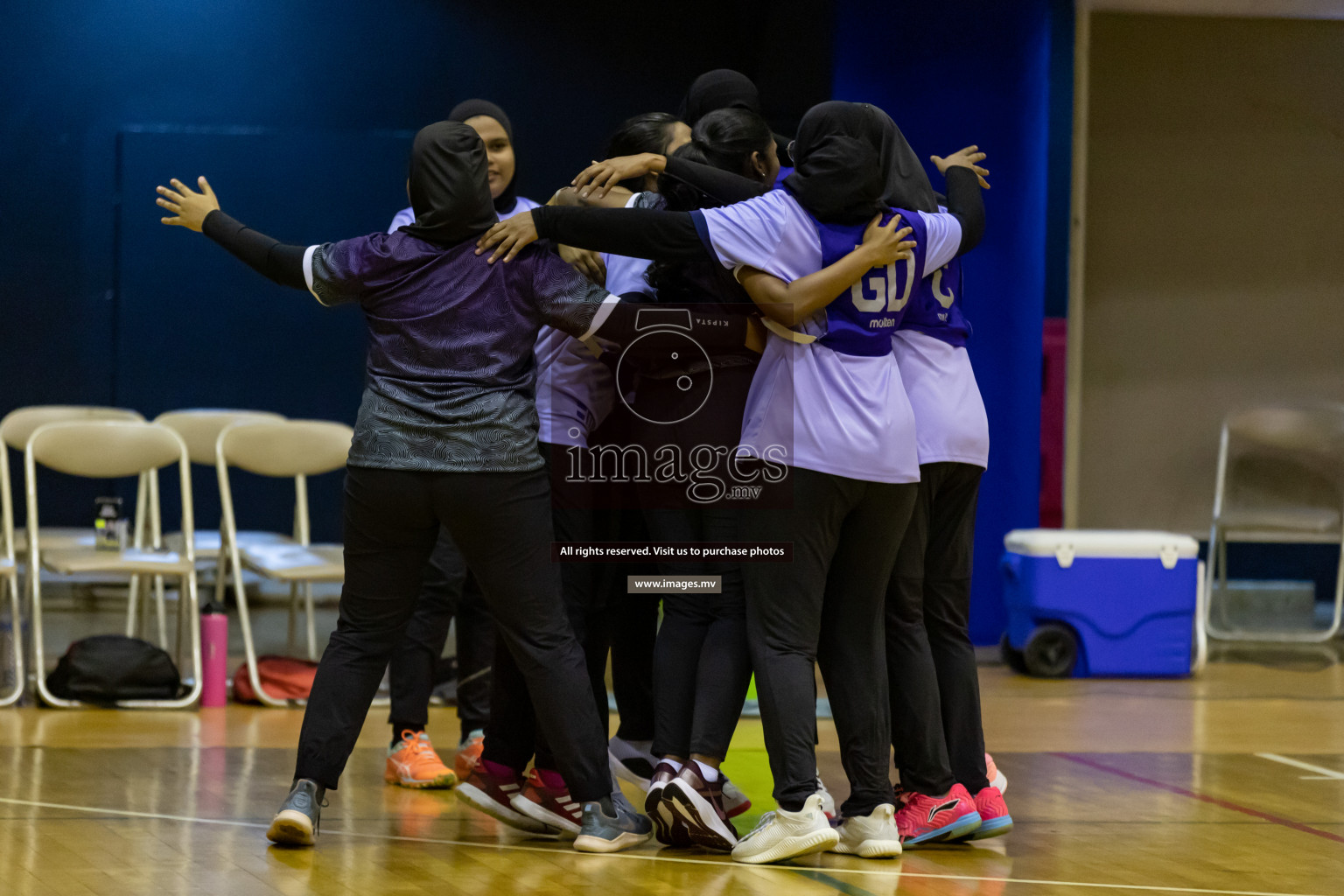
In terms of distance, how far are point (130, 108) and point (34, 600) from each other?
3.61 metres

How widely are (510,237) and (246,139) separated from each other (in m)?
5.28

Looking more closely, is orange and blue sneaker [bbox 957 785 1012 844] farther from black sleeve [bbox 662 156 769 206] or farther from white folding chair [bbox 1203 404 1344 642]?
white folding chair [bbox 1203 404 1344 642]

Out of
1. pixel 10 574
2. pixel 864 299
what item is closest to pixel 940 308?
pixel 864 299

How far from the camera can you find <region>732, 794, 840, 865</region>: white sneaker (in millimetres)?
3027

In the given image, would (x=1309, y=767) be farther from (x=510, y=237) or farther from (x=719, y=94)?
(x=510, y=237)

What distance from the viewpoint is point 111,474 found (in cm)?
537

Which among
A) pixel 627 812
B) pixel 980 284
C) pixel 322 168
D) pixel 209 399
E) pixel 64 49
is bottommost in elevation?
pixel 627 812

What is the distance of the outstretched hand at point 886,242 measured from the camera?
304 centimetres

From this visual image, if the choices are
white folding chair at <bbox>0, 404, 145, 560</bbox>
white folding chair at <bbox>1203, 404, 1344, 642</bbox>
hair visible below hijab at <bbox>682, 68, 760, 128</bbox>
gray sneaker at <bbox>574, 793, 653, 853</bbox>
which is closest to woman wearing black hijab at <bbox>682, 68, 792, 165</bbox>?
hair visible below hijab at <bbox>682, 68, 760, 128</bbox>

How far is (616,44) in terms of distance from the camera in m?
8.06

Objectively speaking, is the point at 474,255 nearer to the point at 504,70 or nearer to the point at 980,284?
the point at 980,284

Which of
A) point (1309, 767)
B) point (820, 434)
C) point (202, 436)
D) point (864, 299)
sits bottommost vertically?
point (1309, 767)

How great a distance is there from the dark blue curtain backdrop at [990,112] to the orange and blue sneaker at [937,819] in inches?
126

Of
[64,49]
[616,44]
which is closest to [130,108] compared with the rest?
[64,49]
